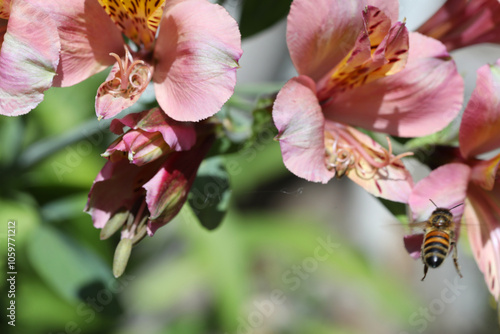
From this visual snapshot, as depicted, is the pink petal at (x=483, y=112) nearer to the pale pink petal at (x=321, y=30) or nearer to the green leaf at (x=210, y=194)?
the pale pink petal at (x=321, y=30)

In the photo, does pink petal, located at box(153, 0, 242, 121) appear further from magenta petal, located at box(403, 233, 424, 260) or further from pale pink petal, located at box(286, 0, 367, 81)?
magenta petal, located at box(403, 233, 424, 260)

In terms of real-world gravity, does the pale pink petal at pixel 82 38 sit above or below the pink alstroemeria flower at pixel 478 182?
above

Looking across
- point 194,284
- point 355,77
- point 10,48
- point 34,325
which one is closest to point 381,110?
point 355,77

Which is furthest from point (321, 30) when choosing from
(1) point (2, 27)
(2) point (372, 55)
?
(1) point (2, 27)

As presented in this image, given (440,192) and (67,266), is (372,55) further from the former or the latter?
(67,266)

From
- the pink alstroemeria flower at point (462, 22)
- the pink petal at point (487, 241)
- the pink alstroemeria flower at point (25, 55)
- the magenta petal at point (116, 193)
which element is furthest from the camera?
the pink alstroemeria flower at point (462, 22)

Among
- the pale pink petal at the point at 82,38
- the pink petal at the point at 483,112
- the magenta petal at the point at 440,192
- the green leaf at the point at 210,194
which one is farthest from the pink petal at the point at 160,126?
the pink petal at the point at 483,112
